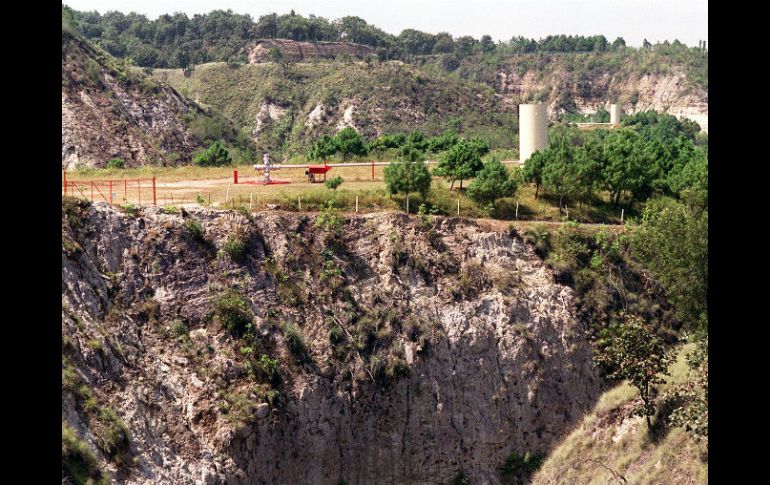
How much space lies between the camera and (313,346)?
34.2m

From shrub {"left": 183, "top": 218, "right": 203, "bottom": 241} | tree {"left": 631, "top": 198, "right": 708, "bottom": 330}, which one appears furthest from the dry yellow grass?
tree {"left": 631, "top": 198, "right": 708, "bottom": 330}

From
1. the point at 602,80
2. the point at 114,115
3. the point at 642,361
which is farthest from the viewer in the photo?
the point at 602,80

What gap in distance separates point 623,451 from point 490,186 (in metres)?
13.5

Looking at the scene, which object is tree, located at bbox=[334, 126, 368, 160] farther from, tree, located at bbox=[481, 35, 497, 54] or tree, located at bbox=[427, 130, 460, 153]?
tree, located at bbox=[481, 35, 497, 54]

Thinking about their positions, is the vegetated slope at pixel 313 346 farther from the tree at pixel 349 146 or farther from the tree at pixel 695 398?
the tree at pixel 349 146

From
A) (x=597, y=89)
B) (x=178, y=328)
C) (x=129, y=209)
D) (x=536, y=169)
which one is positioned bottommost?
(x=178, y=328)

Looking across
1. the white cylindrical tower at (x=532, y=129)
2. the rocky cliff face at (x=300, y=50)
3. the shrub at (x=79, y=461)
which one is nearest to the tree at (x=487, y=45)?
the rocky cliff face at (x=300, y=50)

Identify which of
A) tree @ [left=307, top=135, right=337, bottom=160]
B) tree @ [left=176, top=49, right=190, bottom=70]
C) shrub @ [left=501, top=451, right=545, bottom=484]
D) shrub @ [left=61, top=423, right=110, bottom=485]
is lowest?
shrub @ [left=501, top=451, right=545, bottom=484]

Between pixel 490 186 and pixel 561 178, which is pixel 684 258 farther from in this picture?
pixel 561 178

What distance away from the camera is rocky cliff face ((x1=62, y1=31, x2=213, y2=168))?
63750mm

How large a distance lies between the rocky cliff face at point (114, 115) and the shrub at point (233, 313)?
29.7 meters

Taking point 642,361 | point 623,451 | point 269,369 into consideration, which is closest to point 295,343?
point 269,369

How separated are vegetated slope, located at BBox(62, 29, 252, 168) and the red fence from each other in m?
18.4
